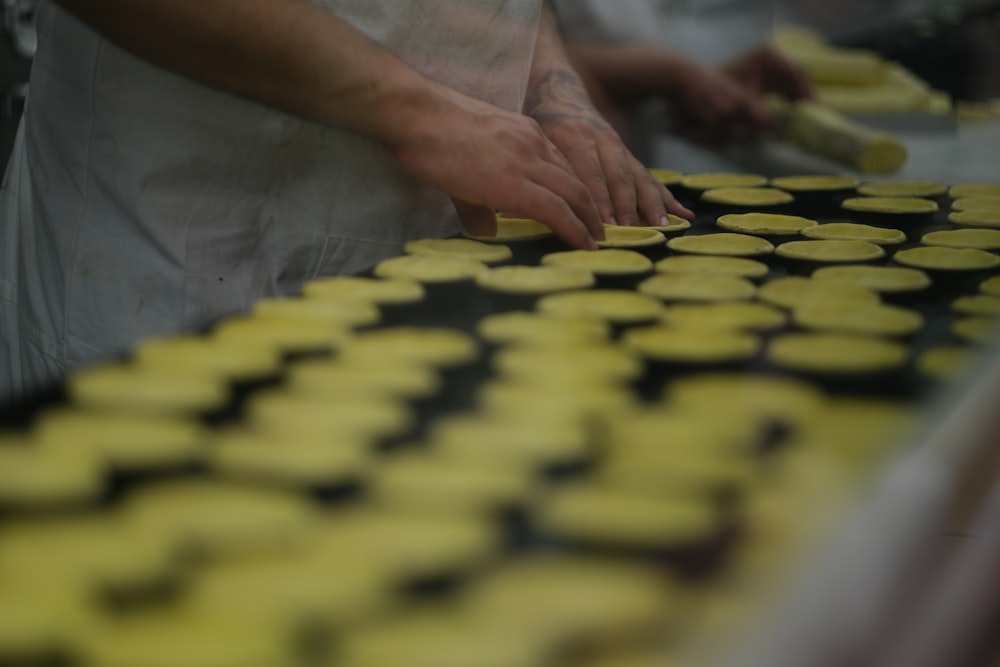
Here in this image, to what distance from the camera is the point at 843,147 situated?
274 centimetres

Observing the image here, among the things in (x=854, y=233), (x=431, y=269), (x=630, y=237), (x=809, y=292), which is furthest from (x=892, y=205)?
(x=431, y=269)

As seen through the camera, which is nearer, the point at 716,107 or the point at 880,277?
the point at 880,277

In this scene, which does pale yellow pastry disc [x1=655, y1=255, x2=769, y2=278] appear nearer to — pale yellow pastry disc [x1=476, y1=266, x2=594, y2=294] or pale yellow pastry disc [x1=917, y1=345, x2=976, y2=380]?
pale yellow pastry disc [x1=476, y1=266, x2=594, y2=294]

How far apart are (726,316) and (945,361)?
0.26 metres

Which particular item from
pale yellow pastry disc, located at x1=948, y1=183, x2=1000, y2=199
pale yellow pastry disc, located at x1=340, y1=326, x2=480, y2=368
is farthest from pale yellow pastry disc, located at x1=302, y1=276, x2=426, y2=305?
pale yellow pastry disc, located at x1=948, y1=183, x2=1000, y2=199

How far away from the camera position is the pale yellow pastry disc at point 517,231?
1709mm

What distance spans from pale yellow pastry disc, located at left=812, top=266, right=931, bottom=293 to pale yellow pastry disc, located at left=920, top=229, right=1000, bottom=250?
185 millimetres

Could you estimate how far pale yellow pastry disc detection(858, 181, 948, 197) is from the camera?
6.79 ft

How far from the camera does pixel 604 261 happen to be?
5.08ft

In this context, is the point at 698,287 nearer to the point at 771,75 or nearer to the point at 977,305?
the point at 977,305

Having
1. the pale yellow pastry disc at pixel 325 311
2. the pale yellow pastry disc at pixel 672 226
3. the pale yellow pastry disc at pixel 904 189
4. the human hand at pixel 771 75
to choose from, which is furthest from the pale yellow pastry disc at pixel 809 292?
the human hand at pixel 771 75

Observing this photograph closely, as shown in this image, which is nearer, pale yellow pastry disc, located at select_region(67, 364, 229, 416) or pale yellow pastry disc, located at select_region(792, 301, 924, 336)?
pale yellow pastry disc, located at select_region(67, 364, 229, 416)

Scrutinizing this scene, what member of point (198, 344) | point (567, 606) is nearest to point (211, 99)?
point (198, 344)

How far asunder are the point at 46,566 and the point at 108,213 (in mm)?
1198
